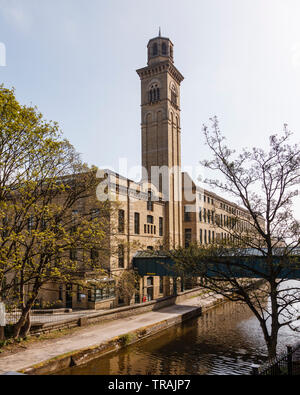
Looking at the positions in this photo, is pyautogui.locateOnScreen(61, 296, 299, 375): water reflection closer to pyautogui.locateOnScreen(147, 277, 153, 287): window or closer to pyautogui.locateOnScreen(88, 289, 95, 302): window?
pyautogui.locateOnScreen(88, 289, 95, 302): window

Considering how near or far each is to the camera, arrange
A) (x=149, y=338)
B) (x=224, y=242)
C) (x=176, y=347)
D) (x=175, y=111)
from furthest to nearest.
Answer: (x=175, y=111), (x=149, y=338), (x=176, y=347), (x=224, y=242)

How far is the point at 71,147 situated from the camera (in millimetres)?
18016

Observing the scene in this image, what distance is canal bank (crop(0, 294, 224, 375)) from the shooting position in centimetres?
1388

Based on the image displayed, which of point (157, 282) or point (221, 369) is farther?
point (157, 282)

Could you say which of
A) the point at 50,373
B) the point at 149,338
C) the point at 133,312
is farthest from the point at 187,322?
the point at 50,373

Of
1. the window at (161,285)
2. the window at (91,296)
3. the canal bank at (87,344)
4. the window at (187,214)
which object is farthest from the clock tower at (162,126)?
the canal bank at (87,344)

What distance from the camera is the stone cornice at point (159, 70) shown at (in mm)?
44562

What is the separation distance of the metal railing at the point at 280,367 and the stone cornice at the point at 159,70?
4156 centimetres

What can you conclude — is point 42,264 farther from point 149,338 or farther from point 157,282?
point 157,282

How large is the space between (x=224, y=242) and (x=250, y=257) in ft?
4.33

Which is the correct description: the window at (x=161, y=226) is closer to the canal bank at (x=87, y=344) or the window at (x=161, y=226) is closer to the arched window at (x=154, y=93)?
the canal bank at (x=87, y=344)

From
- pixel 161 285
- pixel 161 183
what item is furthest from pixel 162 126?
pixel 161 285

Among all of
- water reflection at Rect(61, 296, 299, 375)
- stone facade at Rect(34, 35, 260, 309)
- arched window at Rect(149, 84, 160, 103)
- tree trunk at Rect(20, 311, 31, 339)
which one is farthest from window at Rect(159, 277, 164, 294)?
arched window at Rect(149, 84, 160, 103)

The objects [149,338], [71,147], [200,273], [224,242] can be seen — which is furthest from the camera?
[149,338]
